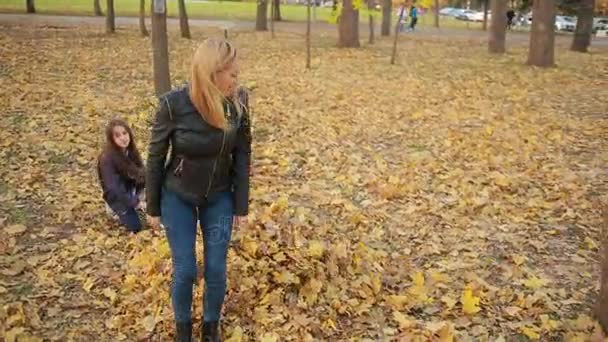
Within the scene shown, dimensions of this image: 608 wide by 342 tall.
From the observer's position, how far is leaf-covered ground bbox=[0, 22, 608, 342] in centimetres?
395

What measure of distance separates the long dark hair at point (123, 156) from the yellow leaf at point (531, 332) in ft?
11.8

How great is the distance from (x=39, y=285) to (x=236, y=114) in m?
2.30

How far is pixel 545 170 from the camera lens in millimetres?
7195

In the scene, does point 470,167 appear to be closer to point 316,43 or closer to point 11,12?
point 316,43

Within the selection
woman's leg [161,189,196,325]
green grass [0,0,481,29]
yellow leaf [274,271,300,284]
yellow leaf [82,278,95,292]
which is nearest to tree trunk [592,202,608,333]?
yellow leaf [274,271,300,284]

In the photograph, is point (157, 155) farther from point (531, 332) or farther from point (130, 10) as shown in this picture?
point (130, 10)

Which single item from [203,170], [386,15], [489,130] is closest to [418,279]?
[203,170]

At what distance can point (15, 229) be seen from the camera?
529 centimetres

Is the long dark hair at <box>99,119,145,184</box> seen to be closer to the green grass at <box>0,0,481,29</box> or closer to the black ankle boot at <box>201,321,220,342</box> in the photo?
the black ankle boot at <box>201,321,220,342</box>

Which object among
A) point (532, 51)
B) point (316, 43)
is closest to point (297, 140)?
point (532, 51)

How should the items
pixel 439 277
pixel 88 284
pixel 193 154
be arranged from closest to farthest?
pixel 193 154
pixel 88 284
pixel 439 277

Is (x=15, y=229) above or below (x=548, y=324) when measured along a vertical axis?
above

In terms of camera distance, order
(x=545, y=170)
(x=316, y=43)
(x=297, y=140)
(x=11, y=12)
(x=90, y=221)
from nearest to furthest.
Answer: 1. (x=90, y=221)
2. (x=545, y=170)
3. (x=297, y=140)
4. (x=316, y=43)
5. (x=11, y=12)

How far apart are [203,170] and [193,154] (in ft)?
0.34
